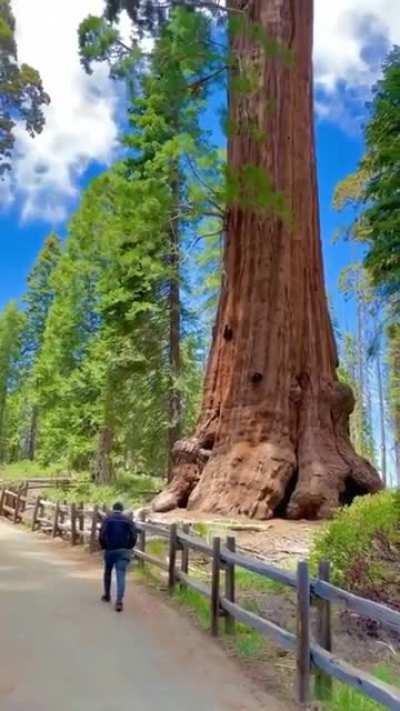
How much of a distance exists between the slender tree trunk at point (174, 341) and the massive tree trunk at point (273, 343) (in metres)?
6.51

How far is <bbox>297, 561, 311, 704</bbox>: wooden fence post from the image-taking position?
4.74 meters

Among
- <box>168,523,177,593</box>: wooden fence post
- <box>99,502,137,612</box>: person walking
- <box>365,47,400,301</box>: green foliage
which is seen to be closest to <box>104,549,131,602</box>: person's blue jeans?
<box>99,502,137,612</box>: person walking

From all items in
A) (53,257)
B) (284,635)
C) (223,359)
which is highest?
(53,257)

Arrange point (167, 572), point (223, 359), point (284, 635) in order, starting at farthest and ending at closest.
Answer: point (223, 359)
point (167, 572)
point (284, 635)

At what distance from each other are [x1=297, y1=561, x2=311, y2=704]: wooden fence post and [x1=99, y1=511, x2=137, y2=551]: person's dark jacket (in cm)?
394

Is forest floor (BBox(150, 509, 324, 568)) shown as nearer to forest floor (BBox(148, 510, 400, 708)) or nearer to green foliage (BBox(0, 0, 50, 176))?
forest floor (BBox(148, 510, 400, 708))

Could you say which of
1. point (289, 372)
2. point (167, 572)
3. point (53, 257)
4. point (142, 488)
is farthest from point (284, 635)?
point (53, 257)

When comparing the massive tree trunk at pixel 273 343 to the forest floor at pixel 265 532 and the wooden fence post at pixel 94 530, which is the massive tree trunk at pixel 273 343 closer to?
the forest floor at pixel 265 532

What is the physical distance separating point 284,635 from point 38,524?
1556 cm

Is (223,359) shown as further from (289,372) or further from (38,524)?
(38,524)

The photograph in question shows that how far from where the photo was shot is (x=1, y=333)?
51688mm

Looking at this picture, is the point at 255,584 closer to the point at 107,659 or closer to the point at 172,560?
the point at 172,560

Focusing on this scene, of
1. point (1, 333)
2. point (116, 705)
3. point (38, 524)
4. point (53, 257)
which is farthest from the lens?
point (1, 333)

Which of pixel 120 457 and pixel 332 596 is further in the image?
pixel 120 457
